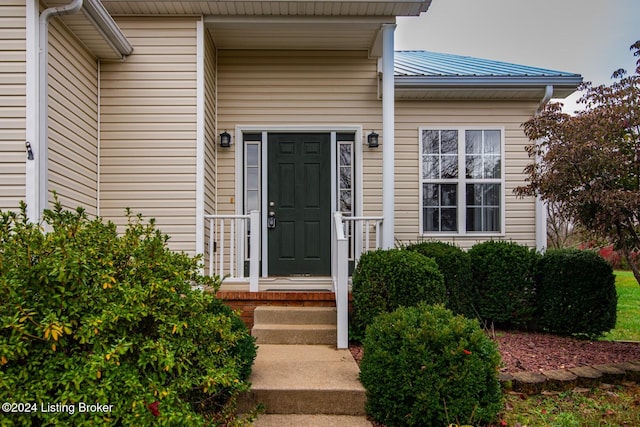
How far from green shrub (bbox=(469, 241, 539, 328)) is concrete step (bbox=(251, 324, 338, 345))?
2053 millimetres

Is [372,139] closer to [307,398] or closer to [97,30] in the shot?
[97,30]

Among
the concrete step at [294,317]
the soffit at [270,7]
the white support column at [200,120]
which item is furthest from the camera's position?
the white support column at [200,120]

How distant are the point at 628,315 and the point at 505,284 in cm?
344

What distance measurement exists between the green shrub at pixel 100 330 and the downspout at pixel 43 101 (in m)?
1.49

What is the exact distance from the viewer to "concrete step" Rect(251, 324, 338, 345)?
4344mm

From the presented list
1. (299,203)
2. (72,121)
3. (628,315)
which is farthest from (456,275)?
(72,121)

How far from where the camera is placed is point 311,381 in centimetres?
322

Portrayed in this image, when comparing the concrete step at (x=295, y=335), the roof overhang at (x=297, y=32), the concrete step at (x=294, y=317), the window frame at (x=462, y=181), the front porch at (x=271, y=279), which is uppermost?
the roof overhang at (x=297, y=32)

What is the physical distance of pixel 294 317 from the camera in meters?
4.59

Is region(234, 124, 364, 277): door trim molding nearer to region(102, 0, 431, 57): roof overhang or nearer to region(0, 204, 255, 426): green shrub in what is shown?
region(102, 0, 431, 57): roof overhang

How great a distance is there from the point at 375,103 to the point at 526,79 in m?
2.08

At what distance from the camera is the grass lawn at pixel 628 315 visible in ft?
18.9

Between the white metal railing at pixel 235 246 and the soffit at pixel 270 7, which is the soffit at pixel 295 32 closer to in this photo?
the soffit at pixel 270 7

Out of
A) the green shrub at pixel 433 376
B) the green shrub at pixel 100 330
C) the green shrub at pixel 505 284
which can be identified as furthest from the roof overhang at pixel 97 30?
the green shrub at pixel 505 284
